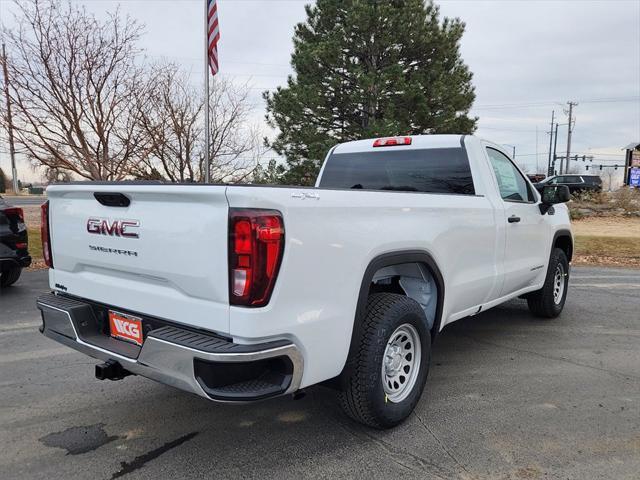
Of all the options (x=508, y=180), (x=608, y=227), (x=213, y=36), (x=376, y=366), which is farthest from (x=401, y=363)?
(x=608, y=227)

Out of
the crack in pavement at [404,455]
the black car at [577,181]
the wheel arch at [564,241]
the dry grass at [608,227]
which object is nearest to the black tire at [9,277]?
the crack in pavement at [404,455]

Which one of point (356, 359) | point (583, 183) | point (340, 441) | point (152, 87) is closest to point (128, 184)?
point (356, 359)

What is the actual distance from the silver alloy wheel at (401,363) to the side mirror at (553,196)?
2.53 meters

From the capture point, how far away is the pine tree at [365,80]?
55.4 ft

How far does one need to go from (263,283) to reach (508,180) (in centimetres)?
318

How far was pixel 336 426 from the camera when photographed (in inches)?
128

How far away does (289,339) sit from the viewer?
7.98 ft

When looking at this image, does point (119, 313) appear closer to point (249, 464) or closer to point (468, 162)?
point (249, 464)

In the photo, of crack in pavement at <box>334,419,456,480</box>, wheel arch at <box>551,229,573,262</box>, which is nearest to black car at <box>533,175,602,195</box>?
wheel arch at <box>551,229,573,262</box>

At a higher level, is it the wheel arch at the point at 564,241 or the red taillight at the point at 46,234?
the red taillight at the point at 46,234

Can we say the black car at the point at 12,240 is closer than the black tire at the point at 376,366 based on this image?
No

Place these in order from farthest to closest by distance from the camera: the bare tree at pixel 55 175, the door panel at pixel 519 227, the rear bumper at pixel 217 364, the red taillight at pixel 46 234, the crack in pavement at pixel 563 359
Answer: the bare tree at pixel 55 175 < the door panel at pixel 519 227 < the crack in pavement at pixel 563 359 < the red taillight at pixel 46 234 < the rear bumper at pixel 217 364

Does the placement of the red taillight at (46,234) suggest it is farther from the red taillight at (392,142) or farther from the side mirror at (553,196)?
the side mirror at (553,196)

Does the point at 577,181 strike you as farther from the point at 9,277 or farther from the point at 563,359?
the point at 9,277
